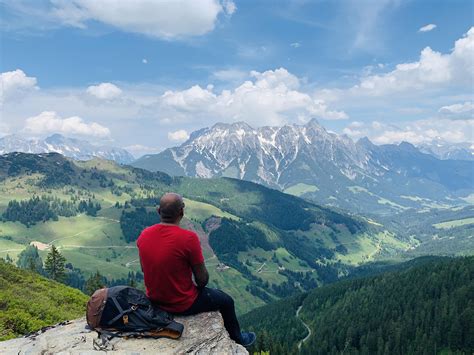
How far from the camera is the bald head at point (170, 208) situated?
15.3 meters

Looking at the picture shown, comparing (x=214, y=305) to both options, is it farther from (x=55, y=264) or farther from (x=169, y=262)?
(x=55, y=264)

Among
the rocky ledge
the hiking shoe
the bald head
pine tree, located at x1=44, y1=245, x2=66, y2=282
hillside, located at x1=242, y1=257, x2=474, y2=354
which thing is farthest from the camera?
hillside, located at x1=242, y1=257, x2=474, y2=354

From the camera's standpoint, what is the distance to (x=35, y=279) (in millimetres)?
60969

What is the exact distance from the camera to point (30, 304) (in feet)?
136

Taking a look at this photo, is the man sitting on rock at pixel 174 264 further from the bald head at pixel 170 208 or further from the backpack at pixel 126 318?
the backpack at pixel 126 318

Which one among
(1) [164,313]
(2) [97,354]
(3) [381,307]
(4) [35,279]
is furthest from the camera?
(3) [381,307]

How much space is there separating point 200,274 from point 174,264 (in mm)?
1224

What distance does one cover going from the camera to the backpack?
14.5 metres

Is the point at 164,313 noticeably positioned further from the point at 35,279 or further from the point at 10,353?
the point at 35,279

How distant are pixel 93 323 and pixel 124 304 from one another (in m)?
1.49

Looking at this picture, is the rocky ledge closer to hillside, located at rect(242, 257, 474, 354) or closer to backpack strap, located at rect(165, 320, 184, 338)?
backpack strap, located at rect(165, 320, 184, 338)

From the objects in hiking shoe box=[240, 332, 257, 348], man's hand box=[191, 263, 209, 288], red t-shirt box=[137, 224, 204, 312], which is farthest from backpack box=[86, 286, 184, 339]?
hiking shoe box=[240, 332, 257, 348]

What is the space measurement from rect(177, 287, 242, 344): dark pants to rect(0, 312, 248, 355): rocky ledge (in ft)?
0.93

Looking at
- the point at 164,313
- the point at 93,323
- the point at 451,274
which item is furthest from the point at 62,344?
the point at 451,274
